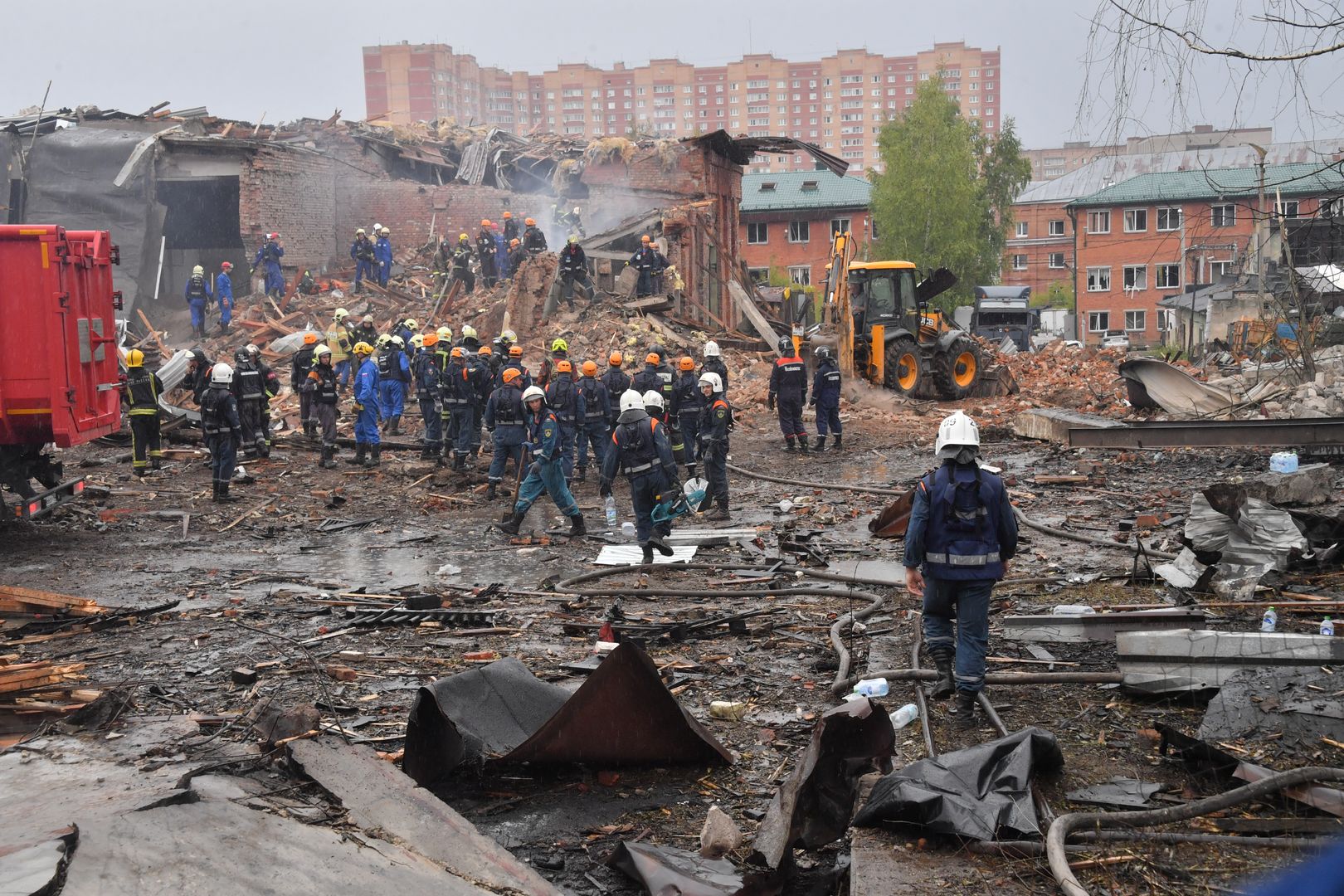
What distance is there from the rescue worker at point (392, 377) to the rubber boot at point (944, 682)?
13057 mm

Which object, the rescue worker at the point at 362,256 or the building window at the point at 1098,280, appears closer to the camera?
the rescue worker at the point at 362,256

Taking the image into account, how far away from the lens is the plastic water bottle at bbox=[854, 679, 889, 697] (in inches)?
248

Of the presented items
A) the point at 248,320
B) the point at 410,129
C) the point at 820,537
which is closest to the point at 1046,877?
the point at 820,537

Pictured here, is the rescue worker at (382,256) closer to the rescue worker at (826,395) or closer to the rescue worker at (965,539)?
the rescue worker at (826,395)

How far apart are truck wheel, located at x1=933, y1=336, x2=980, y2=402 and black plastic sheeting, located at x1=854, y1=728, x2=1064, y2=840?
62.3ft

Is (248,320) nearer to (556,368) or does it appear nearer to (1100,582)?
(556,368)

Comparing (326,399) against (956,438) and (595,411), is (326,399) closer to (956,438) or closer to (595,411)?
(595,411)

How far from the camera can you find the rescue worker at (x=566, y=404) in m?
14.6

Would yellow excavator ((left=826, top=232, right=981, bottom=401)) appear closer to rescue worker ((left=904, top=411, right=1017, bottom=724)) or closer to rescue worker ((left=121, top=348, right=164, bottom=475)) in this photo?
rescue worker ((left=121, top=348, right=164, bottom=475))

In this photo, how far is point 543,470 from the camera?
41.4ft

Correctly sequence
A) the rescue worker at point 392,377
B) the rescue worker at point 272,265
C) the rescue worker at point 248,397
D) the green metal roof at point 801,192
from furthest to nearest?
1. the green metal roof at point 801,192
2. the rescue worker at point 272,265
3. the rescue worker at point 392,377
4. the rescue worker at point 248,397

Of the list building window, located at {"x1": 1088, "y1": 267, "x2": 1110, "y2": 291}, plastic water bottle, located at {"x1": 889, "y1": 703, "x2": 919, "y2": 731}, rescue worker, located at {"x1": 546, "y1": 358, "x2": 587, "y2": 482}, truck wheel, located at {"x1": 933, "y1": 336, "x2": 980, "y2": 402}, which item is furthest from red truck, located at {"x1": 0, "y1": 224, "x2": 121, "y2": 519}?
building window, located at {"x1": 1088, "y1": 267, "x2": 1110, "y2": 291}

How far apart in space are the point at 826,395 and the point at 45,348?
425 inches

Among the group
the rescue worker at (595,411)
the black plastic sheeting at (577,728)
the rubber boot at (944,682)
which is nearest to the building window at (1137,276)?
the rescue worker at (595,411)
